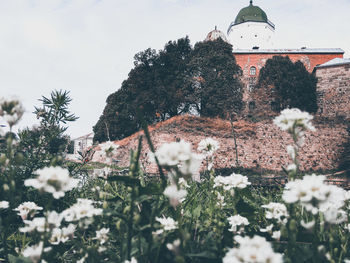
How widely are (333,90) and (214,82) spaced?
10.6 metres

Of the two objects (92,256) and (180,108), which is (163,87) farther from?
(92,256)

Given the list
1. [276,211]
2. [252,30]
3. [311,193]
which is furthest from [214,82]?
[252,30]

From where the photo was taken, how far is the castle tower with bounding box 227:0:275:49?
37.5 meters

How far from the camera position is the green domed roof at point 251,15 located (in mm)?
37500

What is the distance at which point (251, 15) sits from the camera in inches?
1486

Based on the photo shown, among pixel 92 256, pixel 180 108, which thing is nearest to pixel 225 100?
pixel 180 108

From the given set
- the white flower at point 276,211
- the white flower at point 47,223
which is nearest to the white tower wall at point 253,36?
the white flower at point 276,211

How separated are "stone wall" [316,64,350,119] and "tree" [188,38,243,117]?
7732 mm

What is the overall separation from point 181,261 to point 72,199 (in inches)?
71.5

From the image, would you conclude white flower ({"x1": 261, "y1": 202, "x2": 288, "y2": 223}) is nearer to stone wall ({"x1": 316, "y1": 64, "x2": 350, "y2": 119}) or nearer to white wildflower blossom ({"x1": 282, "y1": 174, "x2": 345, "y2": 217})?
white wildflower blossom ({"x1": 282, "y1": 174, "x2": 345, "y2": 217})

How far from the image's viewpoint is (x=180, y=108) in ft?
68.0

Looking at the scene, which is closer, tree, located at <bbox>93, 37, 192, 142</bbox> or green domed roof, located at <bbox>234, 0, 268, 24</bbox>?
tree, located at <bbox>93, 37, 192, 142</bbox>

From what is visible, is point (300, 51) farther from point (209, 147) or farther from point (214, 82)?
point (209, 147)

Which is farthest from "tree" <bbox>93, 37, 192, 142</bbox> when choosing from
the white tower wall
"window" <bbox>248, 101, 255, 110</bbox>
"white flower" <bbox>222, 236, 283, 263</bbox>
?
"white flower" <bbox>222, 236, 283, 263</bbox>
